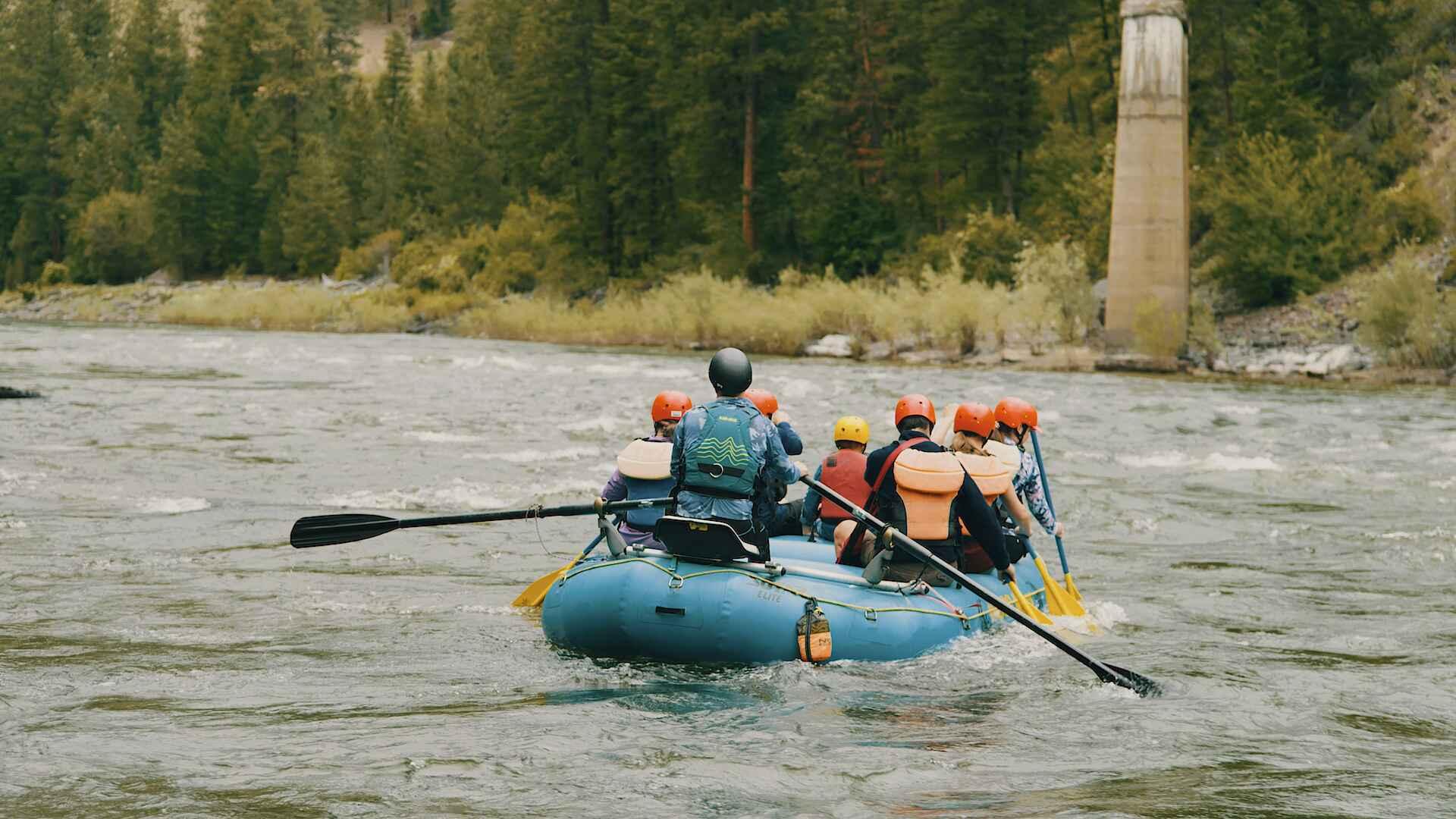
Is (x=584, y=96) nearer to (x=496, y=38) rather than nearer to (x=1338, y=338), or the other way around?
(x=496, y=38)

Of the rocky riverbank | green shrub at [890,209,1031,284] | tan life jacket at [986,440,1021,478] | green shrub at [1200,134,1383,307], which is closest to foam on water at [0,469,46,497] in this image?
tan life jacket at [986,440,1021,478]

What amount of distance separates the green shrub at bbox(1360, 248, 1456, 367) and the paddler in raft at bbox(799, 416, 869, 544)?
25.3m

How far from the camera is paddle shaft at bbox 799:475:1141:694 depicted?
9367 mm

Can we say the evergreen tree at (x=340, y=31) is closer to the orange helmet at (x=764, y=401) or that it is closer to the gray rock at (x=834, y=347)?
the gray rock at (x=834, y=347)

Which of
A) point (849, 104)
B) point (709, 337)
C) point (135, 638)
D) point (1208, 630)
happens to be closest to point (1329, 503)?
point (1208, 630)

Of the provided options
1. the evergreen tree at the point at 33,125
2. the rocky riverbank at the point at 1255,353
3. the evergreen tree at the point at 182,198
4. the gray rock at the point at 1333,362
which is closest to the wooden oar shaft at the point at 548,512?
the rocky riverbank at the point at 1255,353

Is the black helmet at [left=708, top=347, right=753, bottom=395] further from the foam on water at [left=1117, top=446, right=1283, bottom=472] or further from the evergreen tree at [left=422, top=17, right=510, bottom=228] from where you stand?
the evergreen tree at [left=422, top=17, right=510, bottom=228]

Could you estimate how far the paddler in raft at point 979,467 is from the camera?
10.6 meters

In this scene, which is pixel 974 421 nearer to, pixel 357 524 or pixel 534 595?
pixel 534 595

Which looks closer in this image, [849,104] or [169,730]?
[169,730]

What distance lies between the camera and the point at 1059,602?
11422mm

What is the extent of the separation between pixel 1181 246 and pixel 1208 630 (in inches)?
1116

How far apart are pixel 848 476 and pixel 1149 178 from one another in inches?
1179

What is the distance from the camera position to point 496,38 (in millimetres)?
96812
